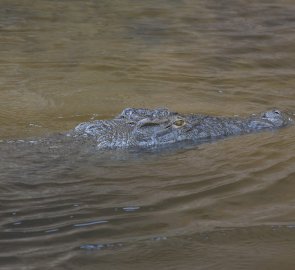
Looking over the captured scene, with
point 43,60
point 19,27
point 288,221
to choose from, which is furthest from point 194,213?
point 19,27

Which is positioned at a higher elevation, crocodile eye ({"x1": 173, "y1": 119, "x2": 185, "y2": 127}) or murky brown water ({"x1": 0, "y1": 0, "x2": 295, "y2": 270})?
crocodile eye ({"x1": 173, "y1": 119, "x2": 185, "y2": 127})

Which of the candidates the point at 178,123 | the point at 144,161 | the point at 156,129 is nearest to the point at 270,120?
the point at 178,123

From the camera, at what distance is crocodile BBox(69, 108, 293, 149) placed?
5.57 m

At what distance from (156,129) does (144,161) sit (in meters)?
0.54

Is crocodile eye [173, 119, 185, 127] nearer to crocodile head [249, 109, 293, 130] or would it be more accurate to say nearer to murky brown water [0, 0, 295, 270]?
murky brown water [0, 0, 295, 270]

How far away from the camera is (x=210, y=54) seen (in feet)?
31.6

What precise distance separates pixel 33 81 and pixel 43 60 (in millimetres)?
1002

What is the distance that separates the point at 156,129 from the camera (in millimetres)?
5645

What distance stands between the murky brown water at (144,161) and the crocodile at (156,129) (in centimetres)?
18

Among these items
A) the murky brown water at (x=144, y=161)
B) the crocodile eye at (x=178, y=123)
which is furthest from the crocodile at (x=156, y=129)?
the murky brown water at (x=144, y=161)

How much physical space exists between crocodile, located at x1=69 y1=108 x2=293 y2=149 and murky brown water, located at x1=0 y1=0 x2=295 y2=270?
7.3 inches

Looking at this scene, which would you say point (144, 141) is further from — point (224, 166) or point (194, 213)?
point (194, 213)

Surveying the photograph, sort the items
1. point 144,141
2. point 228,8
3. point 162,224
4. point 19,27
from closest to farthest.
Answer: point 162,224
point 144,141
point 19,27
point 228,8

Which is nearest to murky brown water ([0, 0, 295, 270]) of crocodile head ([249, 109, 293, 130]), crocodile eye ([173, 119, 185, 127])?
crocodile head ([249, 109, 293, 130])
